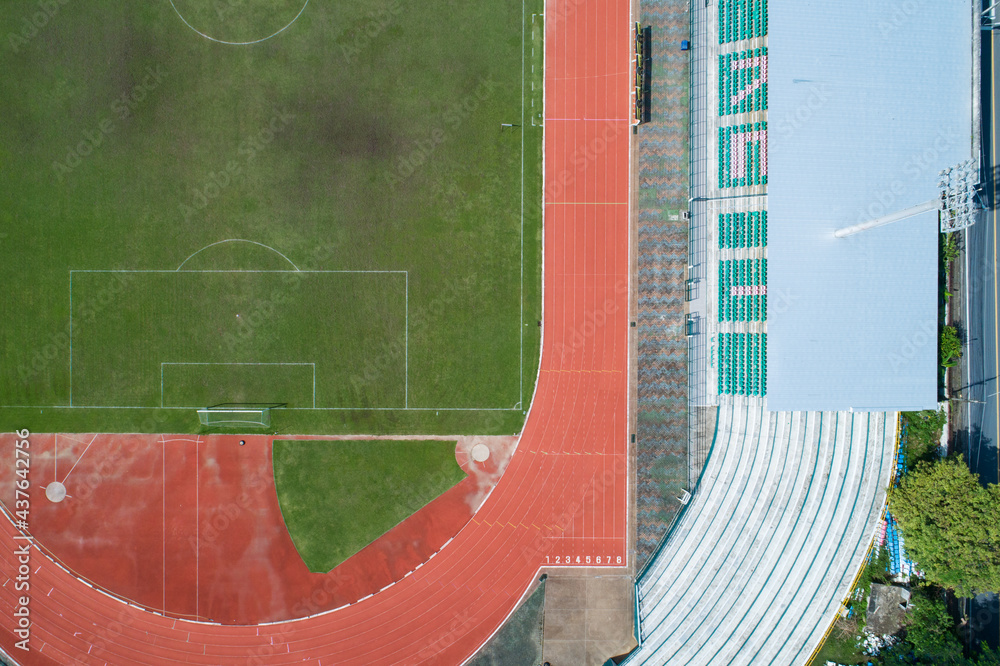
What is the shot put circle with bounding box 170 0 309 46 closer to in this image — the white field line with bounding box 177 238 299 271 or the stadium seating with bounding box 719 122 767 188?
the white field line with bounding box 177 238 299 271

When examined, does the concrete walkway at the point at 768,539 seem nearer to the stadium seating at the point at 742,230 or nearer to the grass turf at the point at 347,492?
the stadium seating at the point at 742,230

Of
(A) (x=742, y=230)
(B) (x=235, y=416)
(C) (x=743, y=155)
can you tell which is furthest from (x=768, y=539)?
(B) (x=235, y=416)

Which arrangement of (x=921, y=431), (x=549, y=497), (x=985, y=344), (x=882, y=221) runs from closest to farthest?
(x=882, y=221)
(x=921, y=431)
(x=985, y=344)
(x=549, y=497)

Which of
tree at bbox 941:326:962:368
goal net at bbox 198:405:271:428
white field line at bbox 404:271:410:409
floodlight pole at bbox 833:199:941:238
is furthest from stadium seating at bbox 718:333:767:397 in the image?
goal net at bbox 198:405:271:428

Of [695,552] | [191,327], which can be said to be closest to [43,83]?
[191,327]

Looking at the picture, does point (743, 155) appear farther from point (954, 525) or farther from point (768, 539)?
point (954, 525)

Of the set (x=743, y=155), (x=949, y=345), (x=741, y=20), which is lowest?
(x=949, y=345)
